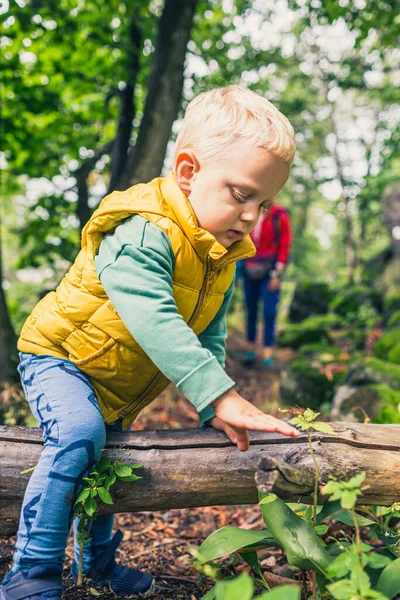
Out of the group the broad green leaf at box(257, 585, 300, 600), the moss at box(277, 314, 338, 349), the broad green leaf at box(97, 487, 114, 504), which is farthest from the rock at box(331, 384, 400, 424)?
the moss at box(277, 314, 338, 349)

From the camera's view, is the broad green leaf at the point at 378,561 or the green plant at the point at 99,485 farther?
the green plant at the point at 99,485

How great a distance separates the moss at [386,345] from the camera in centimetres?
634

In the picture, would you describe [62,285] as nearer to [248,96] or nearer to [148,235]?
[148,235]

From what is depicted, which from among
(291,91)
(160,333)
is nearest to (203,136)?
(160,333)

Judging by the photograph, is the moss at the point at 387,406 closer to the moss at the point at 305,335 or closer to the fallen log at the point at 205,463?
the fallen log at the point at 205,463

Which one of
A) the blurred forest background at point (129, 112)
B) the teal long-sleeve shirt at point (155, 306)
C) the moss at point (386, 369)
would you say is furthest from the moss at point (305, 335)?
the teal long-sleeve shirt at point (155, 306)

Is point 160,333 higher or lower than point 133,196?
lower

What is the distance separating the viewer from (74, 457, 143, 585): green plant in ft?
5.39

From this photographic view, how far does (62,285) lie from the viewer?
200cm

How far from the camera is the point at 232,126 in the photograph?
175cm

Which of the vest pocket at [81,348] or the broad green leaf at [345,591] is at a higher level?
the vest pocket at [81,348]

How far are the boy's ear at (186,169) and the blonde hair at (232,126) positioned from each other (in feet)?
0.10

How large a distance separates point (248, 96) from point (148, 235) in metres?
0.69

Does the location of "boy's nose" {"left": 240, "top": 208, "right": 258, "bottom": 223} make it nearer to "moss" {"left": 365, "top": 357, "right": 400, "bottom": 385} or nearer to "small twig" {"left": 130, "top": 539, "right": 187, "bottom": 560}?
"small twig" {"left": 130, "top": 539, "right": 187, "bottom": 560}
